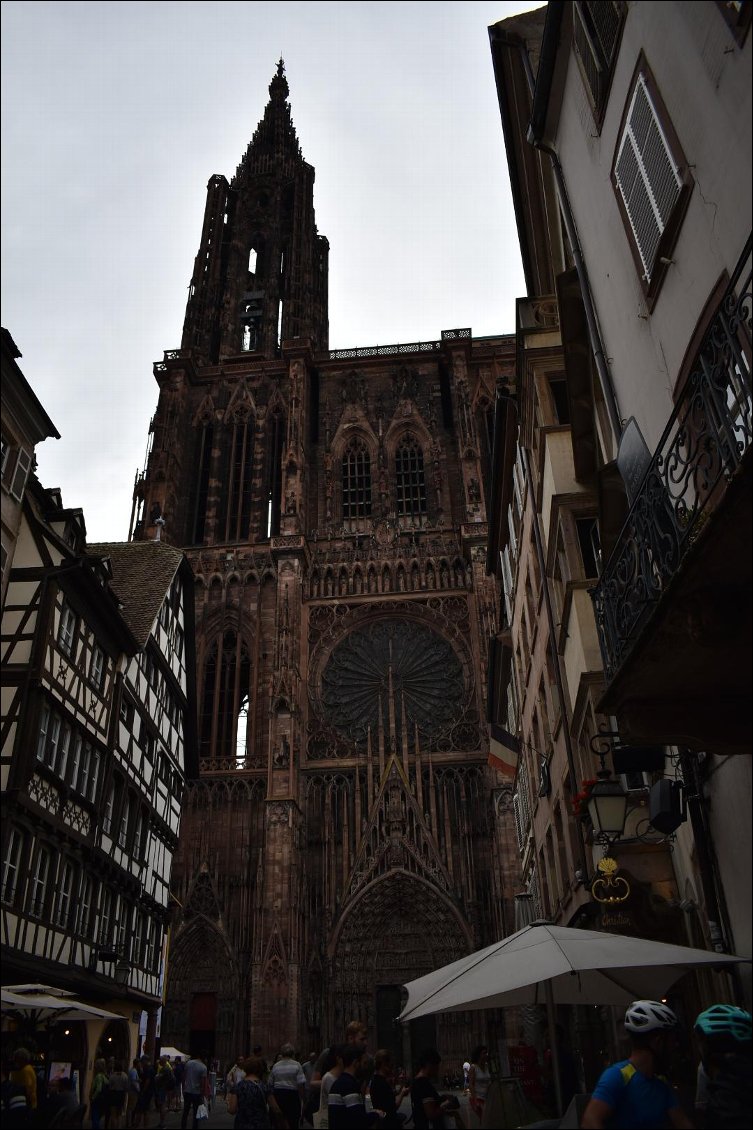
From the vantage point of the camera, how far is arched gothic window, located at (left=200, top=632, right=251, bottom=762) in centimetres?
3625

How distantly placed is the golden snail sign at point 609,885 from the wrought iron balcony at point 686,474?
3760 mm

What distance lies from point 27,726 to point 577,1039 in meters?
10.5

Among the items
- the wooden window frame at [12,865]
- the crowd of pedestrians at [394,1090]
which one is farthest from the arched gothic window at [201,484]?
the crowd of pedestrians at [394,1090]

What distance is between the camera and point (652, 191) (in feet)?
23.8

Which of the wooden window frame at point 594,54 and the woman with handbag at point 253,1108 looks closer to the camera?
the wooden window frame at point 594,54

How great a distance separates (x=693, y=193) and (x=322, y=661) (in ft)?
106

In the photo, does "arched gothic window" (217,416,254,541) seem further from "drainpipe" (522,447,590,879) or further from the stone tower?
"drainpipe" (522,447,590,879)

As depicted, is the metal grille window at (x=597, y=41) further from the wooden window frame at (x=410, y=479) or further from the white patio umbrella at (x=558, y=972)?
the wooden window frame at (x=410, y=479)

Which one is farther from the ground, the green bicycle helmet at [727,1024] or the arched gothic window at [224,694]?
the arched gothic window at [224,694]

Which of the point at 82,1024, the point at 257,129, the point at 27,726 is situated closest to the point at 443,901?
the point at 82,1024

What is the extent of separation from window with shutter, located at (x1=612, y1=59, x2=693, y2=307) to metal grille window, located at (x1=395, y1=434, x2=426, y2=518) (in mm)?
33686

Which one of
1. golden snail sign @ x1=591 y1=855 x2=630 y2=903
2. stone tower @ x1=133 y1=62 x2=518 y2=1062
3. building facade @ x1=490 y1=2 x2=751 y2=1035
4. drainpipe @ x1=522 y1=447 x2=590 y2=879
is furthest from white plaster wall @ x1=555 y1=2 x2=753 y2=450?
stone tower @ x1=133 y1=62 x2=518 y2=1062

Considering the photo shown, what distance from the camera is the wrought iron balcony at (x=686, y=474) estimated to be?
4824 millimetres

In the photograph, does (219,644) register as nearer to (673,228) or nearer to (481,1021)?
(481,1021)
